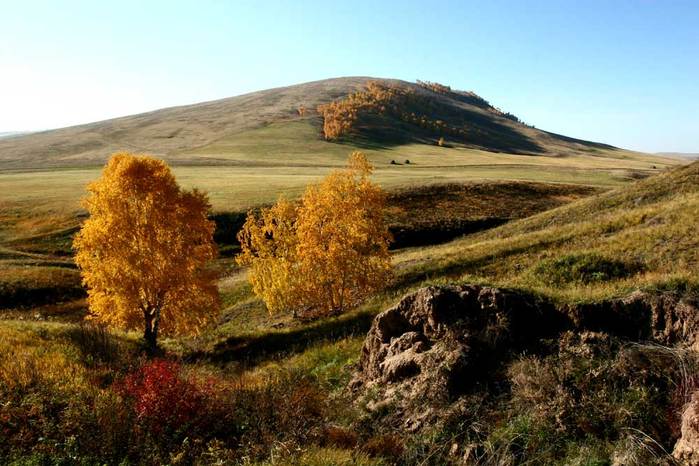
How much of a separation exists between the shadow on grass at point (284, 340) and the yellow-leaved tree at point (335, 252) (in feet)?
16.3

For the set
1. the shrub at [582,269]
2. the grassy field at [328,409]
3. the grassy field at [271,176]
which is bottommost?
the grassy field at [328,409]

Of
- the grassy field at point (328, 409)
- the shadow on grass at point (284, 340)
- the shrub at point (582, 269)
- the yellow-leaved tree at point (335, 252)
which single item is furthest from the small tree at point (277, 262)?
the shrub at point (582, 269)

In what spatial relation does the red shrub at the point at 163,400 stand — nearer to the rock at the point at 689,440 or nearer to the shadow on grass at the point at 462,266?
the rock at the point at 689,440

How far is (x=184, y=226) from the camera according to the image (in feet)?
86.4

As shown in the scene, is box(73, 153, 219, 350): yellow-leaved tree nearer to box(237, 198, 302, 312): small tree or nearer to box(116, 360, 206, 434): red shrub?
box(237, 198, 302, 312): small tree

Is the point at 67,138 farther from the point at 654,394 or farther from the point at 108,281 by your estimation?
the point at 654,394

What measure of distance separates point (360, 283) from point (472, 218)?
37683mm

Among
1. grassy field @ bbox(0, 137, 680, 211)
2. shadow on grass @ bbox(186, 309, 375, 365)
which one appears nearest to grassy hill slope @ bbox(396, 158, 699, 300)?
shadow on grass @ bbox(186, 309, 375, 365)

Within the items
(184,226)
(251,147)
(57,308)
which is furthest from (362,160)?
(251,147)

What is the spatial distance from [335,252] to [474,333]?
55.9 ft

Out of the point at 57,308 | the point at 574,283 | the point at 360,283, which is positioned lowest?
the point at 57,308

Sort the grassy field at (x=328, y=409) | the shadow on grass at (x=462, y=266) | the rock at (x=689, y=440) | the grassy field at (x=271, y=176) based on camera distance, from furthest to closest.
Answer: the grassy field at (x=271, y=176) → the shadow on grass at (x=462, y=266) → the grassy field at (x=328, y=409) → the rock at (x=689, y=440)

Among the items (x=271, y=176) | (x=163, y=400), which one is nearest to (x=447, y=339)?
(x=163, y=400)

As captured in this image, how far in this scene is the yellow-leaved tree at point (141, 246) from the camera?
2473cm
